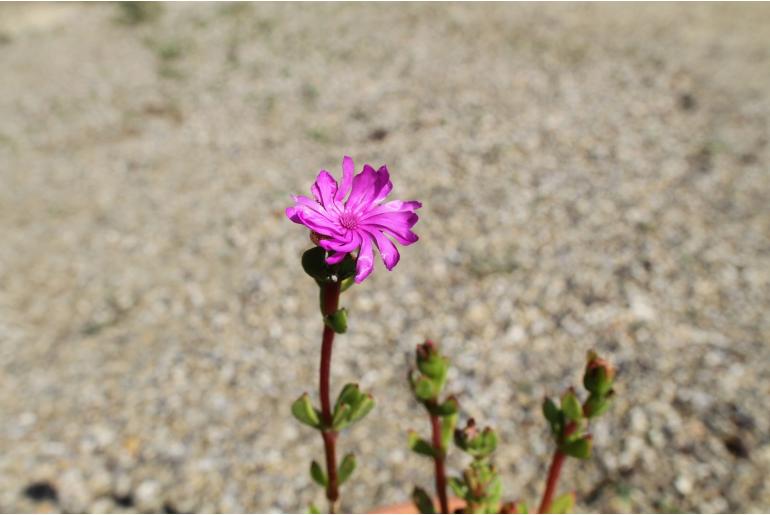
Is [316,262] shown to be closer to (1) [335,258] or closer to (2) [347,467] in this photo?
(1) [335,258]

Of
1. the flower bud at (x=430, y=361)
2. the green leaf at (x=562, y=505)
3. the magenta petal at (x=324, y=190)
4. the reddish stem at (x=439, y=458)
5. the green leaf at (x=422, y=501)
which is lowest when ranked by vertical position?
the green leaf at (x=562, y=505)

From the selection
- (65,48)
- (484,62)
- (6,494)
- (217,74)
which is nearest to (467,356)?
(6,494)

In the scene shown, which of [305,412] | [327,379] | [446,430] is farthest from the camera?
[446,430]

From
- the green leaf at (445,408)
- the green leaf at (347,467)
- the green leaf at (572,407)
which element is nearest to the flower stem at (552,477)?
the green leaf at (572,407)

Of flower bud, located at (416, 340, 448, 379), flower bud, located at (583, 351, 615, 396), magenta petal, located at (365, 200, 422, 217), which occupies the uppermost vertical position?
magenta petal, located at (365, 200, 422, 217)

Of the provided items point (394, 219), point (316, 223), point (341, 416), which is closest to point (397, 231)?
point (394, 219)

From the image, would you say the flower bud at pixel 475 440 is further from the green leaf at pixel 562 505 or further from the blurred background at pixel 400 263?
the blurred background at pixel 400 263

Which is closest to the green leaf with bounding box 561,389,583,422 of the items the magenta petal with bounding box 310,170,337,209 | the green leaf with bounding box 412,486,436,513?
the green leaf with bounding box 412,486,436,513

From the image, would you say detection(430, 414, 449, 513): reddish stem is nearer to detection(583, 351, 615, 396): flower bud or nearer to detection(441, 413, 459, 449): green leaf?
detection(441, 413, 459, 449): green leaf
